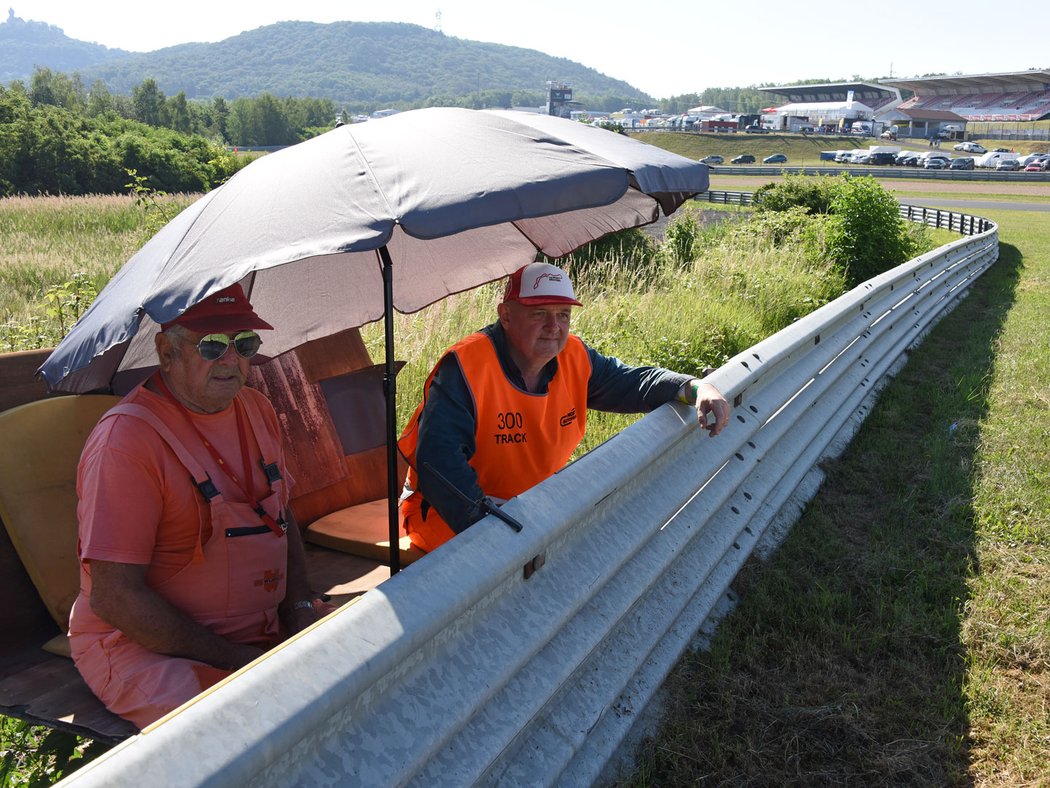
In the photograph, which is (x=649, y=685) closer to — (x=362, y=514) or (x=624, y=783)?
(x=624, y=783)

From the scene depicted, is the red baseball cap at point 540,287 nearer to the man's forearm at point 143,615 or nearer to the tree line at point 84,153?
the man's forearm at point 143,615

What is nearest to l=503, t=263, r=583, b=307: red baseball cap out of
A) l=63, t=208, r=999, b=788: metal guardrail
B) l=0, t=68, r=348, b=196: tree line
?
l=63, t=208, r=999, b=788: metal guardrail

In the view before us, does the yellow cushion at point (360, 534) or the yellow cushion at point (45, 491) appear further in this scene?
the yellow cushion at point (360, 534)

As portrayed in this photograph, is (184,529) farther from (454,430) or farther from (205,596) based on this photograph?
(454,430)

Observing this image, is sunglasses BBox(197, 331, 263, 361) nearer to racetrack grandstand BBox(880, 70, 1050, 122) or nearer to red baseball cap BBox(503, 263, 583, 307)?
red baseball cap BBox(503, 263, 583, 307)

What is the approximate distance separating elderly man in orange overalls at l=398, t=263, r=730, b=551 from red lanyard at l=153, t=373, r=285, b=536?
1.82 ft

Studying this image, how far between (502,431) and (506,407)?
0.10 m

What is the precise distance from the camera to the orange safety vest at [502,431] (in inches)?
136

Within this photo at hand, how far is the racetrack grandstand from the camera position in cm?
11675

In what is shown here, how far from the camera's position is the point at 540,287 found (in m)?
3.53

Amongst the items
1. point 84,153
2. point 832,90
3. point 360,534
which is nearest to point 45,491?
point 360,534

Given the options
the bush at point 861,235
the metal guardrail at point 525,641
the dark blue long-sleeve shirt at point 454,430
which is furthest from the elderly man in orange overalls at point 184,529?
the bush at point 861,235

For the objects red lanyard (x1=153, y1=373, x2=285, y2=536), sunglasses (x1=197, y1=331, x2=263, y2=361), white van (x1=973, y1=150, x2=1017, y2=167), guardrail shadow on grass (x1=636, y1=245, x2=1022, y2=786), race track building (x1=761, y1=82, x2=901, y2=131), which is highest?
race track building (x1=761, y1=82, x2=901, y2=131)

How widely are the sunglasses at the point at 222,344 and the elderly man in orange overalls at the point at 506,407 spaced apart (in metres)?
0.70
